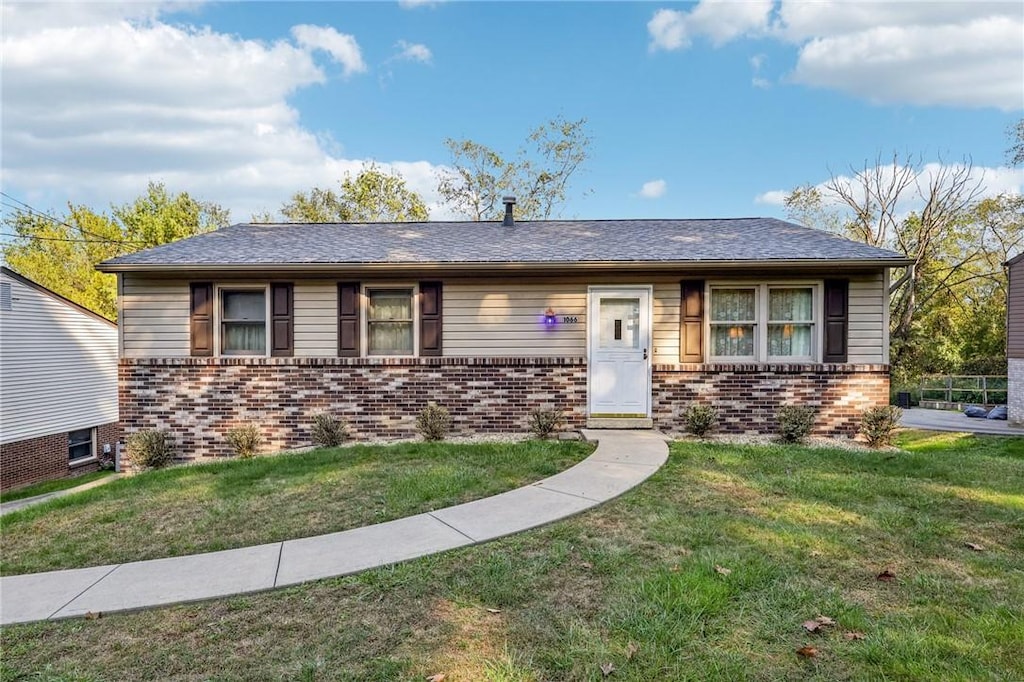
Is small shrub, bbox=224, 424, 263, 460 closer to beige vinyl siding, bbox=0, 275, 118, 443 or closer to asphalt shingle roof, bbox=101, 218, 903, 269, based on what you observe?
asphalt shingle roof, bbox=101, 218, 903, 269

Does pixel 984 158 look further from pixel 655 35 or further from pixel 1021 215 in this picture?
pixel 655 35

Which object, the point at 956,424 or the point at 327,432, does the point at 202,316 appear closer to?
the point at 327,432

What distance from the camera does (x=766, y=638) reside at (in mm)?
2371

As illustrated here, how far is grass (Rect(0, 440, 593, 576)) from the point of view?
12.7 ft

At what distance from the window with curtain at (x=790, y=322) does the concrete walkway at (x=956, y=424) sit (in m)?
8.58

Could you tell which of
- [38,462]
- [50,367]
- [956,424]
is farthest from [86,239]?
[956,424]

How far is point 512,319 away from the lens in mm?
8172

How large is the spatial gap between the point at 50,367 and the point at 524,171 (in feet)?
66.1

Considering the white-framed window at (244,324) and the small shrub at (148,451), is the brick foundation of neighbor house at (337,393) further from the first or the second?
the small shrub at (148,451)

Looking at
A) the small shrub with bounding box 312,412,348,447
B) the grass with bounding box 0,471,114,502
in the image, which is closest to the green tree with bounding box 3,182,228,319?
the grass with bounding box 0,471,114,502

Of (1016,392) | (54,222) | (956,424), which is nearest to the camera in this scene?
(1016,392)

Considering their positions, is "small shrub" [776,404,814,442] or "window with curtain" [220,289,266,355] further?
"window with curtain" [220,289,266,355]

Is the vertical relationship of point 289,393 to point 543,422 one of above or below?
above

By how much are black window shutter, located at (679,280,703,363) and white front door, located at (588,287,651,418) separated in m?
0.57
